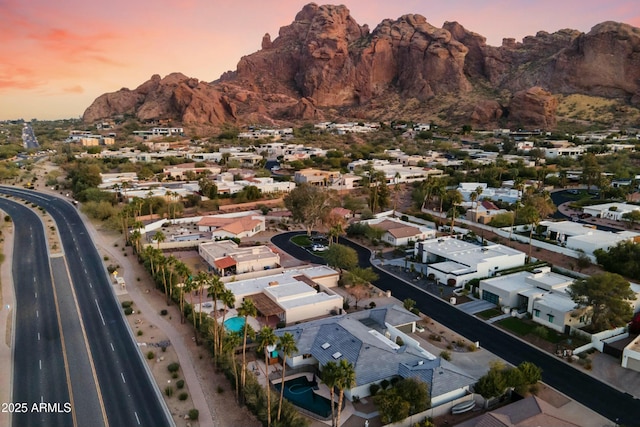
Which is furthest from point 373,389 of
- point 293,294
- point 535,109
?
point 535,109

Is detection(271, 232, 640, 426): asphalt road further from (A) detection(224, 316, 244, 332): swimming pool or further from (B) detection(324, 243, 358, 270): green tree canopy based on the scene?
(A) detection(224, 316, 244, 332): swimming pool

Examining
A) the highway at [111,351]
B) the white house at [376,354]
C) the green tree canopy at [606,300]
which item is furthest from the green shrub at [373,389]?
the green tree canopy at [606,300]

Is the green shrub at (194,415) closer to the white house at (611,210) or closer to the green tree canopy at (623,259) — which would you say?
the green tree canopy at (623,259)

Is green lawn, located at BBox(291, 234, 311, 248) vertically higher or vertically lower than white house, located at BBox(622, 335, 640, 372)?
higher

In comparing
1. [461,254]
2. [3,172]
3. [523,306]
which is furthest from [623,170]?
[3,172]

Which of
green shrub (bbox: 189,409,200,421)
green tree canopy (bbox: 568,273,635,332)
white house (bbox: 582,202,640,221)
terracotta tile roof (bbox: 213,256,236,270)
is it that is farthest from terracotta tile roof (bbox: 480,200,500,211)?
green shrub (bbox: 189,409,200,421)

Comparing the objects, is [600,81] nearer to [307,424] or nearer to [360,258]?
[360,258]
